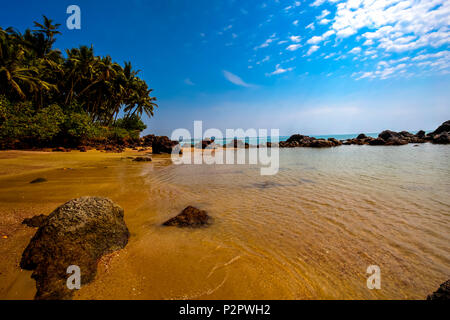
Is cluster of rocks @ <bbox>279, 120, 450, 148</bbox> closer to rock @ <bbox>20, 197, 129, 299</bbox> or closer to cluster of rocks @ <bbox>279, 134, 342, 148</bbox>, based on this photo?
Result: cluster of rocks @ <bbox>279, 134, 342, 148</bbox>

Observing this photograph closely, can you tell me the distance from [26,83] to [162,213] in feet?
92.0

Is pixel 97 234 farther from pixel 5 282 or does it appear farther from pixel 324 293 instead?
pixel 324 293

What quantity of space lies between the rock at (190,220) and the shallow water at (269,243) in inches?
8.5

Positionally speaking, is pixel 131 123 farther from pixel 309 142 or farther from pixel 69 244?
pixel 69 244

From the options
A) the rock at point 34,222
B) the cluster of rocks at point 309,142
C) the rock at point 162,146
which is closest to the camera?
the rock at point 34,222

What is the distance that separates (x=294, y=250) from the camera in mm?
3145

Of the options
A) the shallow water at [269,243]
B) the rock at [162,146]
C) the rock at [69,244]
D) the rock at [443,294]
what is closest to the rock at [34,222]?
the shallow water at [269,243]

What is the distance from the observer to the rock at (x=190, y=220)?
4.01 metres

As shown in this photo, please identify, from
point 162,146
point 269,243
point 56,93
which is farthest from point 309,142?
point 56,93

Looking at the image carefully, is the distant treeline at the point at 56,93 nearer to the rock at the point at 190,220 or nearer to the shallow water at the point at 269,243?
the shallow water at the point at 269,243

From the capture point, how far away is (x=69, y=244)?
2.50 m

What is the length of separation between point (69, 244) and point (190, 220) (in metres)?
2.13

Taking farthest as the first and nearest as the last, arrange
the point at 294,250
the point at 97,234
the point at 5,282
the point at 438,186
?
1. the point at 438,186
2. the point at 294,250
3. the point at 97,234
4. the point at 5,282
